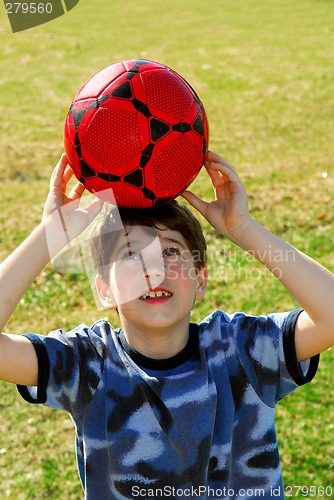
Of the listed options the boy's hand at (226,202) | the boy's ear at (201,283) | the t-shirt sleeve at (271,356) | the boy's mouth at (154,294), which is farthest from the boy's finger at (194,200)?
the t-shirt sleeve at (271,356)

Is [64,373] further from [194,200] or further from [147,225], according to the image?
[194,200]

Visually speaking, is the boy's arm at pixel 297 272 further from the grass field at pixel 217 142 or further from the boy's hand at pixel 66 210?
the grass field at pixel 217 142

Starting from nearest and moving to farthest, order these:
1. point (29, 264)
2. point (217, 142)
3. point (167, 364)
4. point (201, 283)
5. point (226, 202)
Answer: point (29, 264) < point (167, 364) < point (226, 202) < point (201, 283) < point (217, 142)

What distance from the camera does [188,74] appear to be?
14.2 meters

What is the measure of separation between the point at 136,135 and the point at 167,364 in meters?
0.84

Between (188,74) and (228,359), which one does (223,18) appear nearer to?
(188,74)

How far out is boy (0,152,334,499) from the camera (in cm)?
263

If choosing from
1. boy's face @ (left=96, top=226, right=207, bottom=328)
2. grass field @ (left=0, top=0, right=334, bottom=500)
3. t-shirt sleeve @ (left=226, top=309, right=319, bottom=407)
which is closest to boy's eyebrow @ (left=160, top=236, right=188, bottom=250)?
boy's face @ (left=96, top=226, right=207, bottom=328)

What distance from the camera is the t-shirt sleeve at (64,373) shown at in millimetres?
2627

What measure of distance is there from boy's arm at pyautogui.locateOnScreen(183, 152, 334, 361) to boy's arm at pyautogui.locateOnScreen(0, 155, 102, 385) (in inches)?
20.3

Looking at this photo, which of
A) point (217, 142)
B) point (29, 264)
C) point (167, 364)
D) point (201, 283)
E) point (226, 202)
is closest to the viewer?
point (29, 264)

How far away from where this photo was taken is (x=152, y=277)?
8.75 feet

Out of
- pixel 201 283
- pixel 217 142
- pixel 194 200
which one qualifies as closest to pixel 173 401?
pixel 201 283

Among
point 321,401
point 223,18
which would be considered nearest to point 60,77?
point 223,18
